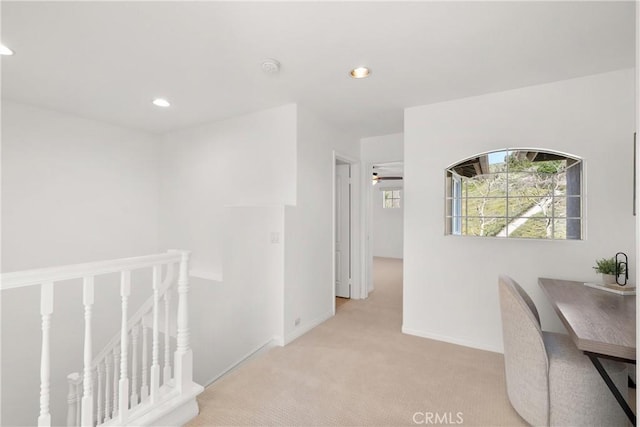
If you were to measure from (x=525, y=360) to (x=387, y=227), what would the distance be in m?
7.11

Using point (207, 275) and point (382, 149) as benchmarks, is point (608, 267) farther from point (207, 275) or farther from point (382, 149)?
point (207, 275)

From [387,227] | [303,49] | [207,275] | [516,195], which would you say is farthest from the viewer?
[387,227]

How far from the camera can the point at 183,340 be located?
1920mm

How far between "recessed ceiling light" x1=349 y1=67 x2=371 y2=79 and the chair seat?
7.49 ft

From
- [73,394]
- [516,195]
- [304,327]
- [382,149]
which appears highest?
[382,149]

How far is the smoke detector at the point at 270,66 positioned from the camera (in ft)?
7.30

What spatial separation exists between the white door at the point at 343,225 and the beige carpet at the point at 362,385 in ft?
4.50

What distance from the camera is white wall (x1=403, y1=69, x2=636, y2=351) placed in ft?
7.72

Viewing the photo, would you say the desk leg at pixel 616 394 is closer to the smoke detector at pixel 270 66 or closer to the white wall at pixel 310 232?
the white wall at pixel 310 232

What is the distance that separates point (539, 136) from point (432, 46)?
138cm

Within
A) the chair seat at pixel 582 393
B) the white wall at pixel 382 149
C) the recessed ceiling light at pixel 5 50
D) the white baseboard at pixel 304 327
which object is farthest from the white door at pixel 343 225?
the recessed ceiling light at pixel 5 50

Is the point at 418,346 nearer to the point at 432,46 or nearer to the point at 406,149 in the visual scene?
the point at 406,149

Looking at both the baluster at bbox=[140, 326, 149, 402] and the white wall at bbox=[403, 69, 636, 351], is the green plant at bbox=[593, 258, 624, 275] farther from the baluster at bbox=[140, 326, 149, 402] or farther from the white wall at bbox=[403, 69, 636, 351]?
the baluster at bbox=[140, 326, 149, 402]

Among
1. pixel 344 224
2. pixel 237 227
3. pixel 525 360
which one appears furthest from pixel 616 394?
pixel 344 224
